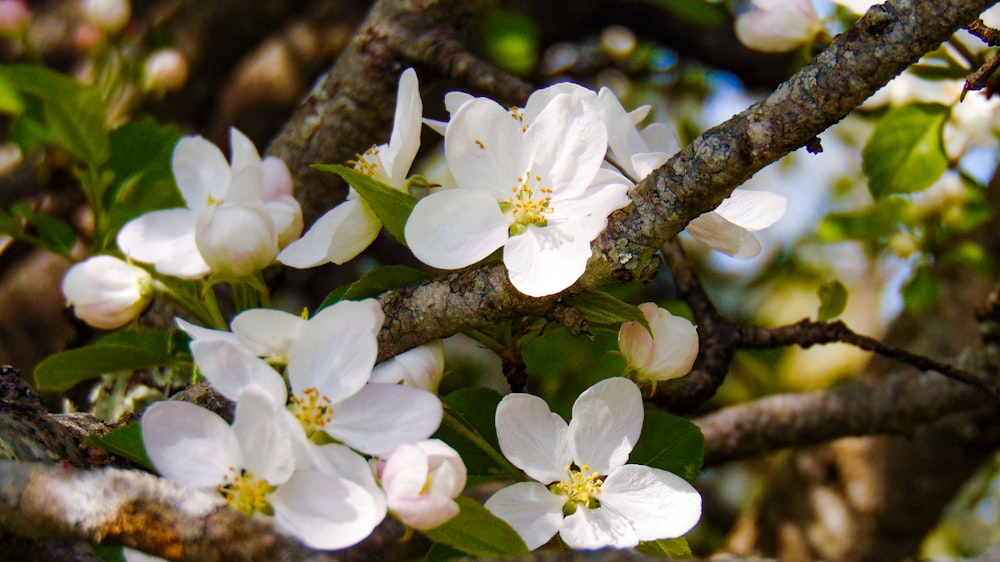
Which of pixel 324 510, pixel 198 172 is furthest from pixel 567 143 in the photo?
pixel 198 172

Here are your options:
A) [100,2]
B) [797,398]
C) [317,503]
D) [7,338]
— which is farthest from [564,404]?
[100,2]

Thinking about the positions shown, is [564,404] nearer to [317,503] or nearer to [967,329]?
[317,503]

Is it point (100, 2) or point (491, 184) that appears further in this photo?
point (100, 2)

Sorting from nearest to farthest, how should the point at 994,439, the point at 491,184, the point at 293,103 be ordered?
the point at 491,184, the point at 994,439, the point at 293,103

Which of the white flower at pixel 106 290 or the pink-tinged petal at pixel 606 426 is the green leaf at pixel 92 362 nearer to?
the white flower at pixel 106 290

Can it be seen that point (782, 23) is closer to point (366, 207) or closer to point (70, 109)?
point (366, 207)
